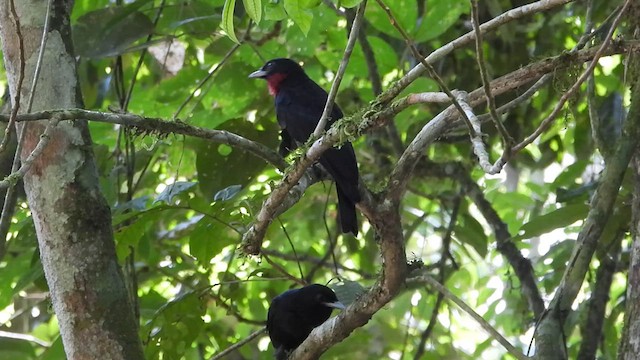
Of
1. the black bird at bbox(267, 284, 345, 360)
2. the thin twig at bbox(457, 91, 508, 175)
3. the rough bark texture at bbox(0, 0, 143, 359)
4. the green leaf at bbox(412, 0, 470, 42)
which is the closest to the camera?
the thin twig at bbox(457, 91, 508, 175)

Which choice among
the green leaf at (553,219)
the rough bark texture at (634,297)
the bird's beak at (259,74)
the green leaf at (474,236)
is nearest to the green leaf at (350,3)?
the rough bark texture at (634,297)

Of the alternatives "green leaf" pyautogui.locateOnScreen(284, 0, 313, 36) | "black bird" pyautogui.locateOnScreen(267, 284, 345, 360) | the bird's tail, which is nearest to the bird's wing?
the bird's tail

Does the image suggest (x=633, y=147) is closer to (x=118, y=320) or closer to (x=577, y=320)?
(x=577, y=320)

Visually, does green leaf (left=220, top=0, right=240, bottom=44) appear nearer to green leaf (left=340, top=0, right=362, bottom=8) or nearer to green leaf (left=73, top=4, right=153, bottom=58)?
green leaf (left=340, top=0, right=362, bottom=8)

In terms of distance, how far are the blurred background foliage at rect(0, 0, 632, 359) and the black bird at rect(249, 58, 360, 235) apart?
9 centimetres

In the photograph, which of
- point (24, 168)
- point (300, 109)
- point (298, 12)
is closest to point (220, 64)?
point (300, 109)

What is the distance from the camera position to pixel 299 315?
3.68m

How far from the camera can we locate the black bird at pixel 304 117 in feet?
9.94

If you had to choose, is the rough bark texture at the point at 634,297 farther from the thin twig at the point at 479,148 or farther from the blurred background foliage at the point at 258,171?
the thin twig at the point at 479,148

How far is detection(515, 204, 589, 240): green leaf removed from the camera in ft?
11.5

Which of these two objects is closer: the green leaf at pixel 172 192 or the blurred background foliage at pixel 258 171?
the green leaf at pixel 172 192

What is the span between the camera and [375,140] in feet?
14.9

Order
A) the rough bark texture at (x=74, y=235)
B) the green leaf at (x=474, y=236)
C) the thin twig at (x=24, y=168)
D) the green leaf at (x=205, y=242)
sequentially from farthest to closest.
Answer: the green leaf at (x=474, y=236) → the green leaf at (x=205, y=242) → the rough bark texture at (x=74, y=235) → the thin twig at (x=24, y=168)

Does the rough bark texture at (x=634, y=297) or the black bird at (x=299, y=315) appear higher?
the black bird at (x=299, y=315)
